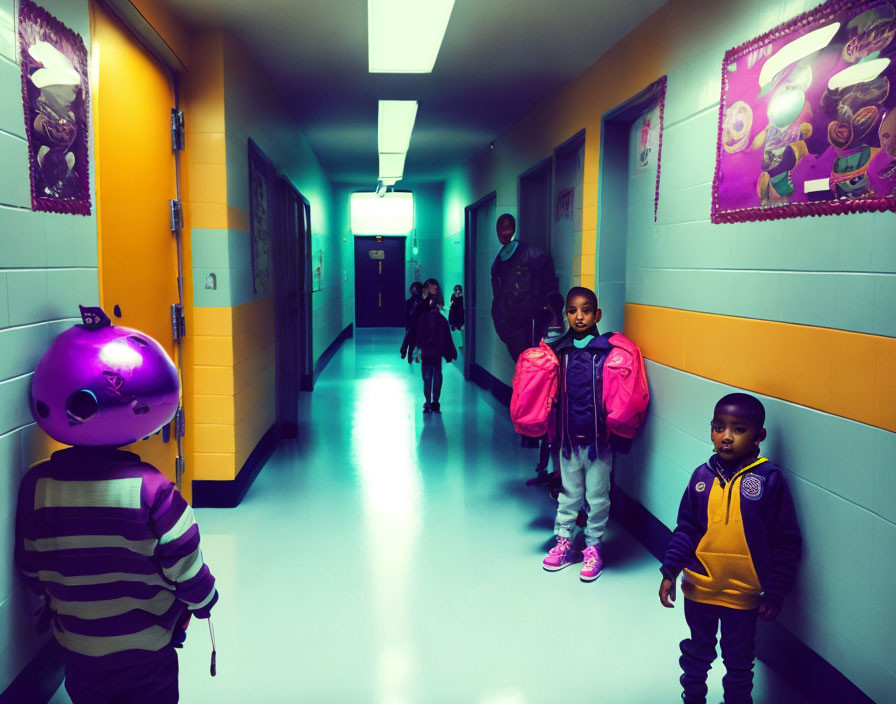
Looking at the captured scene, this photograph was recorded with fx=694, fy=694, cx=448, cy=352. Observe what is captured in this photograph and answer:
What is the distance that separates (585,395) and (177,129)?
2.38 metres

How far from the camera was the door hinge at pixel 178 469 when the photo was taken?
3.47m

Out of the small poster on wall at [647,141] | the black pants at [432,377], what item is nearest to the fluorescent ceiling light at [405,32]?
the small poster on wall at [647,141]

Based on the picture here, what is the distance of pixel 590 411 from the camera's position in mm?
2994

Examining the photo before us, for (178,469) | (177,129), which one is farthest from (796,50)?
(178,469)

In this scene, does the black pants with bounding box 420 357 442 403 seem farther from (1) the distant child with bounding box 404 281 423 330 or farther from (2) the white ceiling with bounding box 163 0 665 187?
(2) the white ceiling with bounding box 163 0 665 187

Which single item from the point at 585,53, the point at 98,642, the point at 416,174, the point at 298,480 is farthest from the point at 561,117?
the point at 416,174

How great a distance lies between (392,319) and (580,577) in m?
11.4

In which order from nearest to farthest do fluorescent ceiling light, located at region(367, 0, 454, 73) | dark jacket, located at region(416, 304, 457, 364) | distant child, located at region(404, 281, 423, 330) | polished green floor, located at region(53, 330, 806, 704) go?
polished green floor, located at region(53, 330, 806, 704) < fluorescent ceiling light, located at region(367, 0, 454, 73) < dark jacket, located at region(416, 304, 457, 364) < distant child, located at region(404, 281, 423, 330)

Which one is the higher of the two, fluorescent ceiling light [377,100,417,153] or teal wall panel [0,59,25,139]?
fluorescent ceiling light [377,100,417,153]

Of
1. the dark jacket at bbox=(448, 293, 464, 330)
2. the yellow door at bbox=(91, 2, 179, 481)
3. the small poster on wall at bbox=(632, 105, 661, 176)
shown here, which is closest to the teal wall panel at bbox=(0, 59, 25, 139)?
the yellow door at bbox=(91, 2, 179, 481)

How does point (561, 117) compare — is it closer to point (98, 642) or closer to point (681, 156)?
point (681, 156)

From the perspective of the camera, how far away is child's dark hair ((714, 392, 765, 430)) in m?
2.05

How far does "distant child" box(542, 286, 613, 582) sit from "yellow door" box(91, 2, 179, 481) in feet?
5.92

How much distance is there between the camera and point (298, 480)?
4.27 m
